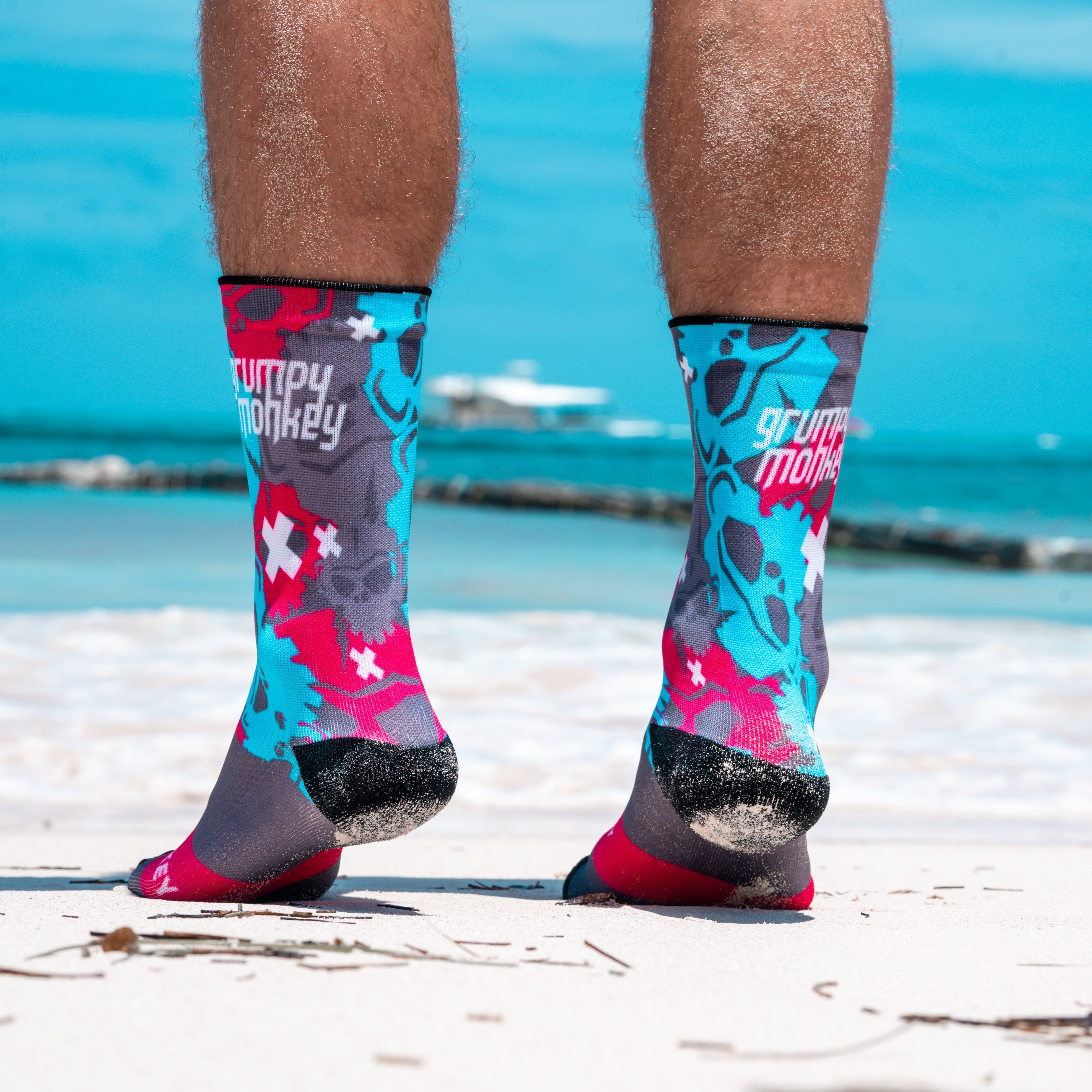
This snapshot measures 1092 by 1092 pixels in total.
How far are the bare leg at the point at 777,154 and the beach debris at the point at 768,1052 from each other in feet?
1.74

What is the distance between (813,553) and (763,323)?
174 mm

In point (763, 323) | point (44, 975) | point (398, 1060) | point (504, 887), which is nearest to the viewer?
point (398, 1060)

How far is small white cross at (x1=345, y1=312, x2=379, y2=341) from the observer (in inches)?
35.5

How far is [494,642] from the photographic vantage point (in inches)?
108

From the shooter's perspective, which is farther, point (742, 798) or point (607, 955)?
point (742, 798)

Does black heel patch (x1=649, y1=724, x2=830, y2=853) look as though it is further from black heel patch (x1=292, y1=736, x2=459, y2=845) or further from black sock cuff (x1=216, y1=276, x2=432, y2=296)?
black sock cuff (x1=216, y1=276, x2=432, y2=296)

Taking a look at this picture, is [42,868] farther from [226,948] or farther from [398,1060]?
[398,1060]

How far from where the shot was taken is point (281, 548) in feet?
3.05

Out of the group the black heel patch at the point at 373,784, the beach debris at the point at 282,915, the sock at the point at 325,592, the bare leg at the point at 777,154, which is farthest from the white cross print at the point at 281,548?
the bare leg at the point at 777,154

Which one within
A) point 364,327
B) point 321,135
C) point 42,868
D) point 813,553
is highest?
point 321,135

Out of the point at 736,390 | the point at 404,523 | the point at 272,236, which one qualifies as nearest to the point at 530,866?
the point at 404,523

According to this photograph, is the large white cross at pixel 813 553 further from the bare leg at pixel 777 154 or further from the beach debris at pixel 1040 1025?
the beach debris at pixel 1040 1025

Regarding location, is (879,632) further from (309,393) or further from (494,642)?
(309,393)

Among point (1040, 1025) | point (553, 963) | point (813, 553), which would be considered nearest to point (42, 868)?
point (553, 963)
